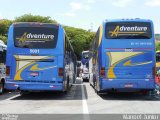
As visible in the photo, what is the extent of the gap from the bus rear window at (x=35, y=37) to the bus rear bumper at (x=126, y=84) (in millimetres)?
3049

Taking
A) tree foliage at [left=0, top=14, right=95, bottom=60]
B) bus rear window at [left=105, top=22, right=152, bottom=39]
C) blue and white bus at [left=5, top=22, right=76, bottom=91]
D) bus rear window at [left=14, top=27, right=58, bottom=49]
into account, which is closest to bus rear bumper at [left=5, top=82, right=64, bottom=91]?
blue and white bus at [left=5, top=22, right=76, bottom=91]

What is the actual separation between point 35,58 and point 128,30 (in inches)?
182

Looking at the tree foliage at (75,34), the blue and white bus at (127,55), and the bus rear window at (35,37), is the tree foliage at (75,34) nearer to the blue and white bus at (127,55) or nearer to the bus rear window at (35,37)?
the bus rear window at (35,37)

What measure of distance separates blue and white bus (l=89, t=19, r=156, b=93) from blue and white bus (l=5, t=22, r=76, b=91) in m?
2.03

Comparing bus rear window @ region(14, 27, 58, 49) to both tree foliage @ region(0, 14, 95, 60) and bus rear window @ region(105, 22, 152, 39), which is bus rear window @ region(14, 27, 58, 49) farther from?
tree foliage @ region(0, 14, 95, 60)

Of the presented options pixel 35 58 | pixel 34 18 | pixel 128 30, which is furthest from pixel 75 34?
pixel 35 58

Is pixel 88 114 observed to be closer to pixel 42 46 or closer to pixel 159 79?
pixel 42 46

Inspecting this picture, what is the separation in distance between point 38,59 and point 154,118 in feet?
27.4

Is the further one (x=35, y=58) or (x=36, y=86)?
(x=35, y=58)

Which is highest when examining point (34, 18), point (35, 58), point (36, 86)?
point (34, 18)

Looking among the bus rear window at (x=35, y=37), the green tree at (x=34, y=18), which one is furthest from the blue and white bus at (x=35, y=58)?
the green tree at (x=34, y=18)

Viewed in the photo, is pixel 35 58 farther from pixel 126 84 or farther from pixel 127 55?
pixel 126 84

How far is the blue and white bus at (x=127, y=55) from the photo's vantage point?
19.8 meters

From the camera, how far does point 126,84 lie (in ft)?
65.1
